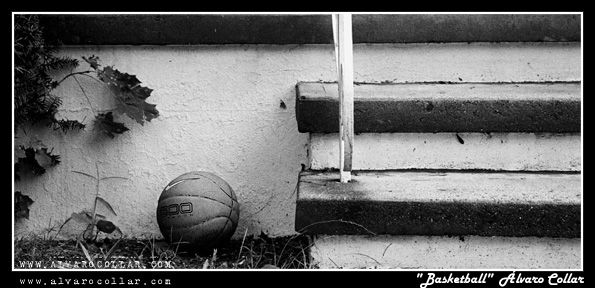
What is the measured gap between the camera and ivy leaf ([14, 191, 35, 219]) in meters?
3.16

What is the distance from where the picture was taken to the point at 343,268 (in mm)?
2482

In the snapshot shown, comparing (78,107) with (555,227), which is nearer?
(555,227)

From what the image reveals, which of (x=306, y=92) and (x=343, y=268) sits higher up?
(x=306, y=92)

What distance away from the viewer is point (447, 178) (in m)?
2.71

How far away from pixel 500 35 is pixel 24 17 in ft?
7.18

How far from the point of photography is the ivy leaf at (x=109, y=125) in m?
3.19

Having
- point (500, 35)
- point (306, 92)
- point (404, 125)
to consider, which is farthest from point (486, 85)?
point (306, 92)

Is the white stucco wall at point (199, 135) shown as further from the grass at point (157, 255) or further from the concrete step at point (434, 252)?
the concrete step at point (434, 252)

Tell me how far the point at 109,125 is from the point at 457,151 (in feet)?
5.27

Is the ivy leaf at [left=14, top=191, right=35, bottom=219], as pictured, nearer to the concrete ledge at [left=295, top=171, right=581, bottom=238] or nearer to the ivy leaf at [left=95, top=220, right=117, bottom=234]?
the ivy leaf at [left=95, top=220, right=117, bottom=234]

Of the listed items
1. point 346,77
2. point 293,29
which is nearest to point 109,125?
point 293,29

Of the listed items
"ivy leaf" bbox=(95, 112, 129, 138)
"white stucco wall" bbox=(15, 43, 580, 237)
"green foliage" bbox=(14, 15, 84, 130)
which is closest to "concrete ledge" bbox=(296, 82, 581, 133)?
"white stucco wall" bbox=(15, 43, 580, 237)

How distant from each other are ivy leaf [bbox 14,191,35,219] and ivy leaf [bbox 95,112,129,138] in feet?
1.58
